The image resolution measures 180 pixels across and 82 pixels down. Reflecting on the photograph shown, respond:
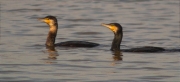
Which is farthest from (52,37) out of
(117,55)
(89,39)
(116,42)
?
(117,55)

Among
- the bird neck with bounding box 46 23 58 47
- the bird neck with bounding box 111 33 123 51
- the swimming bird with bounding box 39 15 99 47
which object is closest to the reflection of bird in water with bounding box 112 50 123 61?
the bird neck with bounding box 111 33 123 51

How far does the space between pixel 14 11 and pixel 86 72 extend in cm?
1539

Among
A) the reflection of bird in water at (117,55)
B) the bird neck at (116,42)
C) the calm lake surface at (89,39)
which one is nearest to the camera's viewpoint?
the calm lake surface at (89,39)

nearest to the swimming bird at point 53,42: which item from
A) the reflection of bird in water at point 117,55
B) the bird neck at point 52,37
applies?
the bird neck at point 52,37

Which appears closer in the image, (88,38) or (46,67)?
(46,67)

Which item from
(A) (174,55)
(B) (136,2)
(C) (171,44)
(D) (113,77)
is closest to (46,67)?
(D) (113,77)

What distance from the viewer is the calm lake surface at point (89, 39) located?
52.9 ft

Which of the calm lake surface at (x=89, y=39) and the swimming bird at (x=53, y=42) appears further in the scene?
the swimming bird at (x=53, y=42)

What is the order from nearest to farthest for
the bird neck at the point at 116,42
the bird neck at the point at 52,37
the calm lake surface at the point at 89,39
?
the calm lake surface at the point at 89,39 → the bird neck at the point at 116,42 → the bird neck at the point at 52,37

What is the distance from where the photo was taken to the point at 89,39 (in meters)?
23.9

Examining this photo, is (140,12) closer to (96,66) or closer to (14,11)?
(14,11)

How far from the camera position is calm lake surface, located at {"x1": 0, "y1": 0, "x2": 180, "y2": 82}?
16.1m

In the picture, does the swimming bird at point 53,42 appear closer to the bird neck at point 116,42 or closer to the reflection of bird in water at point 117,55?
the bird neck at point 116,42

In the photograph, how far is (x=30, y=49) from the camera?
20.6m
